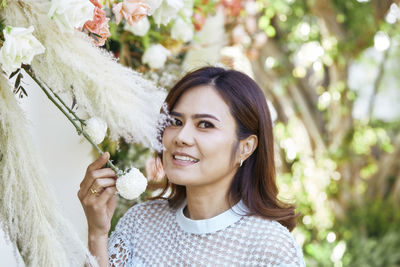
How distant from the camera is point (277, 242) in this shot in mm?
1315

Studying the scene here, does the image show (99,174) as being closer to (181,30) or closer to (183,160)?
(183,160)

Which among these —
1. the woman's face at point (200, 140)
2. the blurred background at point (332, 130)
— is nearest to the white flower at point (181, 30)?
the woman's face at point (200, 140)

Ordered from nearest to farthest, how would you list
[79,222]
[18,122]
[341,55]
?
[18,122]
[79,222]
[341,55]

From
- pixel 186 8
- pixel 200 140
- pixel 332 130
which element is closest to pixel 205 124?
pixel 200 140

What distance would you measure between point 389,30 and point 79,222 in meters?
3.35

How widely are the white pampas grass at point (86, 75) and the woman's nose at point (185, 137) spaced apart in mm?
308

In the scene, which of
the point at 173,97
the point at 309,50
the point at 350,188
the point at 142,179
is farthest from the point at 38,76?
the point at 350,188

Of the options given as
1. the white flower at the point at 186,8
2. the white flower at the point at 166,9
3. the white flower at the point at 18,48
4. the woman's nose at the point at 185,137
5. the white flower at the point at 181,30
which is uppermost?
the white flower at the point at 18,48

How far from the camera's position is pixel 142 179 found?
3.35 feet

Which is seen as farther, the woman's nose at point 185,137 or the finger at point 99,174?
the woman's nose at point 185,137

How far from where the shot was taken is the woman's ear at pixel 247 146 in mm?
1440

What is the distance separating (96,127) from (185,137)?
14.9 inches

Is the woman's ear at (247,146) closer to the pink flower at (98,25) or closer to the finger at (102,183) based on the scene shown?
the finger at (102,183)

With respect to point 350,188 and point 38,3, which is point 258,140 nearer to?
point 38,3
